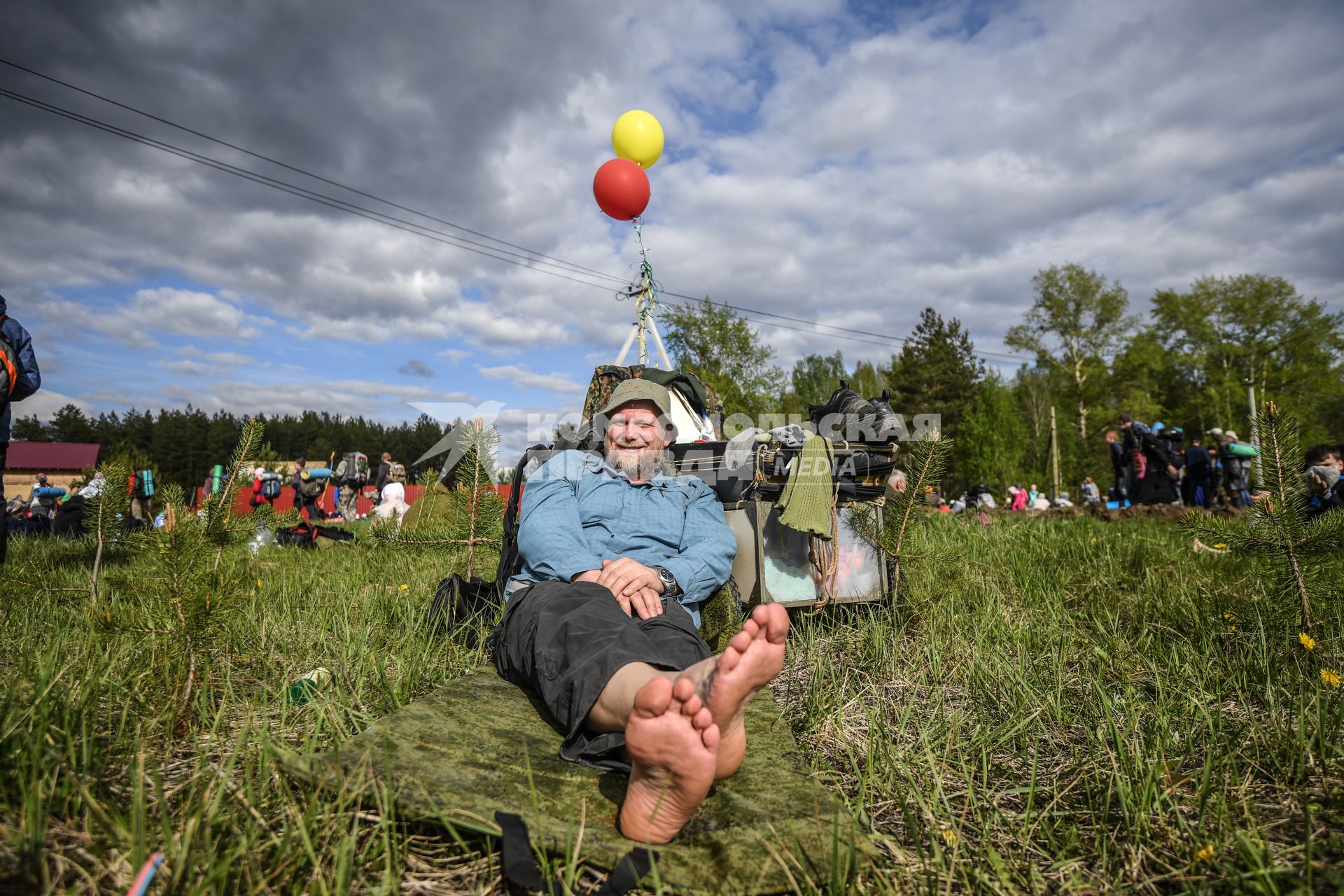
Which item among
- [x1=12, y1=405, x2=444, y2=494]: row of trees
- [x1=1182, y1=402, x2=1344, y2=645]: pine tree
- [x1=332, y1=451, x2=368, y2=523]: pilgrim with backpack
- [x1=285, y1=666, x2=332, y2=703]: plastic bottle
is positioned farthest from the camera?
[x1=12, y1=405, x2=444, y2=494]: row of trees

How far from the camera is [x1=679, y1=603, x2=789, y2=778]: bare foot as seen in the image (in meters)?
1.21

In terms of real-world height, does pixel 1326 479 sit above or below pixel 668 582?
above

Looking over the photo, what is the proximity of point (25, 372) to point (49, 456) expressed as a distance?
4406 cm

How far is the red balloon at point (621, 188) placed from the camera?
711 cm

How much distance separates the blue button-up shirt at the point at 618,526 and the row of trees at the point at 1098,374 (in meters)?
19.9

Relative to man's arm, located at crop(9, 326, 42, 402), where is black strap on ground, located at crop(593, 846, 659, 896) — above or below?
below

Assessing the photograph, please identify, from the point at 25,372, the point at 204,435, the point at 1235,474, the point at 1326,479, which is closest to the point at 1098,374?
the point at 1235,474

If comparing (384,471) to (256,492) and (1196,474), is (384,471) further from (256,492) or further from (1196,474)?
(1196,474)

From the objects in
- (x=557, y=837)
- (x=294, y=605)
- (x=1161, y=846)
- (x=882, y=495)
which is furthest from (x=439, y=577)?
(x=1161, y=846)

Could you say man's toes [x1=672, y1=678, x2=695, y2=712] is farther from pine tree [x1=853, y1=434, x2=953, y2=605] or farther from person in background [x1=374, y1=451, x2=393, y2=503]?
person in background [x1=374, y1=451, x2=393, y2=503]

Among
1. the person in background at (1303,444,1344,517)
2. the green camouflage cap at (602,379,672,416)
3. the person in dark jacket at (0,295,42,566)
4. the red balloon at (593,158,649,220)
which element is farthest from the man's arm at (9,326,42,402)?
the person in background at (1303,444,1344,517)

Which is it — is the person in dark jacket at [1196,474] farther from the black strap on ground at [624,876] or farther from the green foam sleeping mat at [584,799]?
the black strap on ground at [624,876]

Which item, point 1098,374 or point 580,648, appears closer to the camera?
point 580,648

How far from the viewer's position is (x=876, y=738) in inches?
68.7
